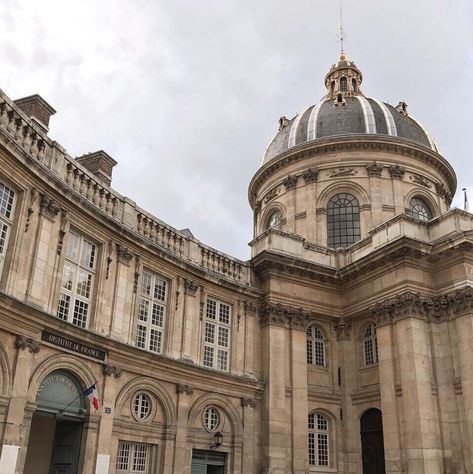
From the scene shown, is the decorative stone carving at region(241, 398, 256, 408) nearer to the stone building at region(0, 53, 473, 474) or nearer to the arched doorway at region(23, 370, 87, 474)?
the stone building at region(0, 53, 473, 474)

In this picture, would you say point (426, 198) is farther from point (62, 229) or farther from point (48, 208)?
point (48, 208)

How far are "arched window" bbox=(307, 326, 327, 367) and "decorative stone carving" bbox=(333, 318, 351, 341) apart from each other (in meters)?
0.64

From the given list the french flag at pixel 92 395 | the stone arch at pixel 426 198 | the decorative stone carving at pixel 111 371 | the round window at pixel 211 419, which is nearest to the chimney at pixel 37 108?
the decorative stone carving at pixel 111 371

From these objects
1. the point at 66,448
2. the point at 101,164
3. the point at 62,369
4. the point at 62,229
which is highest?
the point at 101,164

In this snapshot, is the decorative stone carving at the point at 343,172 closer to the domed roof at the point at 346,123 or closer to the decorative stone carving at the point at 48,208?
the domed roof at the point at 346,123

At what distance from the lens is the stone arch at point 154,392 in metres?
16.4

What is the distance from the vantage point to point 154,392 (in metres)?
17.1

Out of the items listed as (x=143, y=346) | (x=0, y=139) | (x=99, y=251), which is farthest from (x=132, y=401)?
(x=0, y=139)

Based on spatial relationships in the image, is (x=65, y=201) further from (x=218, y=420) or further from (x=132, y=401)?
(x=218, y=420)

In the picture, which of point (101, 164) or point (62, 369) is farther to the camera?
point (101, 164)

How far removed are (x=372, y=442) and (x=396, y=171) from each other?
13.3 meters

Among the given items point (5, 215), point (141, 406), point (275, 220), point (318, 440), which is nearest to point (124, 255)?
point (5, 215)

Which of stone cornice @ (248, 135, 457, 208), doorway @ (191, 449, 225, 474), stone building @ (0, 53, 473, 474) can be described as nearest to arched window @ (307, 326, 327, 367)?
stone building @ (0, 53, 473, 474)

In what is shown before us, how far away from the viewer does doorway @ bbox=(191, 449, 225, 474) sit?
58.0ft
